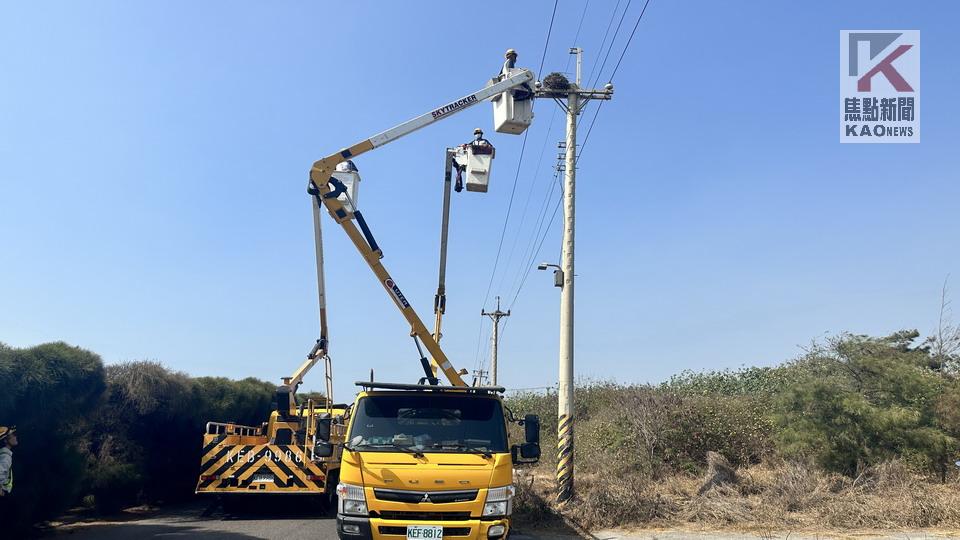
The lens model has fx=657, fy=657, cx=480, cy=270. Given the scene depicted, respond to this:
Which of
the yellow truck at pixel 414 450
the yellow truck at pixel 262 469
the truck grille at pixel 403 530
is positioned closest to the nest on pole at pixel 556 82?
the yellow truck at pixel 414 450

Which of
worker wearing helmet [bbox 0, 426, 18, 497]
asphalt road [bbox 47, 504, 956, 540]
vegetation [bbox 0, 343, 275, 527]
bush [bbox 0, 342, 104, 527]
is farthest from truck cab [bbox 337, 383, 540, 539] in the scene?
vegetation [bbox 0, 343, 275, 527]

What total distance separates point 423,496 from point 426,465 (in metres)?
0.35

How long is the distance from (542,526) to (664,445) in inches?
291

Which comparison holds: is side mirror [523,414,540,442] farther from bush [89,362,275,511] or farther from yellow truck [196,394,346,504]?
bush [89,362,275,511]

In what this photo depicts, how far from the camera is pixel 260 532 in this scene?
1094 centimetres

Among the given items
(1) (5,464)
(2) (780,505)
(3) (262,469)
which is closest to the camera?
(1) (5,464)

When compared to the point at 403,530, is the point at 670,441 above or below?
below

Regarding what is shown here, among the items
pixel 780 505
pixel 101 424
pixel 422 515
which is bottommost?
pixel 780 505

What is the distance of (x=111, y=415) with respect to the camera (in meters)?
14.7

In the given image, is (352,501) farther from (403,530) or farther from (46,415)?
(46,415)

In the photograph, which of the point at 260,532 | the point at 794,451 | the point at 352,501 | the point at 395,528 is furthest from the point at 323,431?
the point at 794,451

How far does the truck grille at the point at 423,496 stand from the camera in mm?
7371

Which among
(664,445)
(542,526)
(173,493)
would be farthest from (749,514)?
(173,493)

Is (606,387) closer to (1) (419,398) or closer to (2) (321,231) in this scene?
(2) (321,231)
